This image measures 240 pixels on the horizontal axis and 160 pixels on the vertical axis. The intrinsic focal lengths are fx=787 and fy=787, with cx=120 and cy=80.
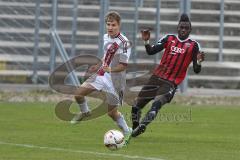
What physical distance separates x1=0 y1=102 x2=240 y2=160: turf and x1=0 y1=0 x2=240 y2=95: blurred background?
5401 mm

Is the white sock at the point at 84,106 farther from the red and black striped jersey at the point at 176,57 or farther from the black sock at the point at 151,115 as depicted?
the black sock at the point at 151,115

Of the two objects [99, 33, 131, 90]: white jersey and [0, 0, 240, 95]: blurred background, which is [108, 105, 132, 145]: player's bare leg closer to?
[99, 33, 131, 90]: white jersey

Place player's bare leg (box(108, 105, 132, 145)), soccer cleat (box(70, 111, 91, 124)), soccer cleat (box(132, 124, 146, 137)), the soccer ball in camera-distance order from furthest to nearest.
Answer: soccer cleat (box(70, 111, 91, 124))
player's bare leg (box(108, 105, 132, 145))
soccer cleat (box(132, 124, 146, 137))
the soccer ball

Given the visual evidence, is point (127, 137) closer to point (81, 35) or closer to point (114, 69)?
point (114, 69)

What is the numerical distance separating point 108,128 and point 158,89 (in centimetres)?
247

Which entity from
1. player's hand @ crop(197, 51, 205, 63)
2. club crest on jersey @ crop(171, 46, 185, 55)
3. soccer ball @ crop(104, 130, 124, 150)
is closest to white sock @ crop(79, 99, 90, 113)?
club crest on jersey @ crop(171, 46, 185, 55)

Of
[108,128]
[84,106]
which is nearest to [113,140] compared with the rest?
[84,106]

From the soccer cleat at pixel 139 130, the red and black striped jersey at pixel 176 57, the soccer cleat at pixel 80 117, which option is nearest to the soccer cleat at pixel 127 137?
the soccer cleat at pixel 139 130

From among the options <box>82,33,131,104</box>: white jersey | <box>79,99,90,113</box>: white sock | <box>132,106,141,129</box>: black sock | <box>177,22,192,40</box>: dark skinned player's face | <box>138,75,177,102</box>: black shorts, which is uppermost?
<box>177,22,192,40</box>: dark skinned player's face

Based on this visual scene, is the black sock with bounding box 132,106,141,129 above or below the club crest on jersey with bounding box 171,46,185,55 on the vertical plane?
below

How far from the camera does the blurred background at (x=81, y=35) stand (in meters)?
26.4

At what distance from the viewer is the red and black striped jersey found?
1357 cm

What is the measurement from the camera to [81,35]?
27.5 meters

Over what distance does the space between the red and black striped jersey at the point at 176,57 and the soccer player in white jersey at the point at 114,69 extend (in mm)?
751
